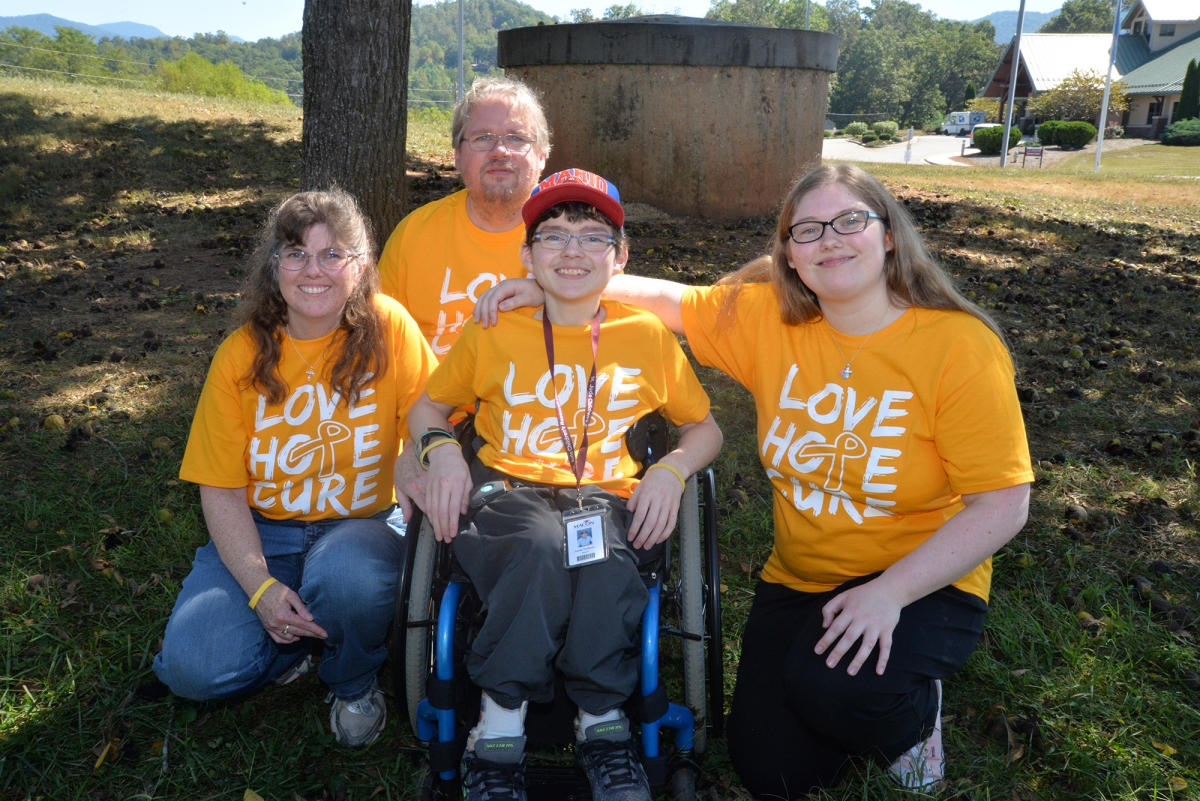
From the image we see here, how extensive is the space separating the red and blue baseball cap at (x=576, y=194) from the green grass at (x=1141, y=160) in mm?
31326

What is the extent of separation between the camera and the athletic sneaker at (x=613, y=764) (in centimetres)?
218

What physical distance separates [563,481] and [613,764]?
0.77 metres

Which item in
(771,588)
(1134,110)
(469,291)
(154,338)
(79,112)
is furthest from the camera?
(1134,110)

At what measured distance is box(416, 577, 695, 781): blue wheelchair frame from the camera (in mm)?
2264

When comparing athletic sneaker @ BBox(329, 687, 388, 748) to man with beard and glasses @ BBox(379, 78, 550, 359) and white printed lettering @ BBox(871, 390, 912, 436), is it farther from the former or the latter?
white printed lettering @ BBox(871, 390, 912, 436)

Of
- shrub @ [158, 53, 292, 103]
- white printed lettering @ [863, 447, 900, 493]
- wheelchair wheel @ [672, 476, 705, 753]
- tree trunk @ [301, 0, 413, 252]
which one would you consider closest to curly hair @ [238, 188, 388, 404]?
wheelchair wheel @ [672, 476, 705, 753]

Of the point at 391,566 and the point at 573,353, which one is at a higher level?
the point at 573,353

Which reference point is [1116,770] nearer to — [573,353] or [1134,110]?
[573,353]

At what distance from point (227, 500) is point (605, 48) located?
7.92m

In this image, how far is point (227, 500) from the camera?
2721mm

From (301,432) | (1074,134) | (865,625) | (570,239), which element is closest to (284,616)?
(301,432)

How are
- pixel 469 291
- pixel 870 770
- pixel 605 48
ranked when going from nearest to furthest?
pixel 870 770
pixel 469 291
pixel 605 48

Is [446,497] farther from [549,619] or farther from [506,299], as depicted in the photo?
[506,299]

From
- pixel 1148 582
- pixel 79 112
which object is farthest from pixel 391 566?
pixel 79 112
